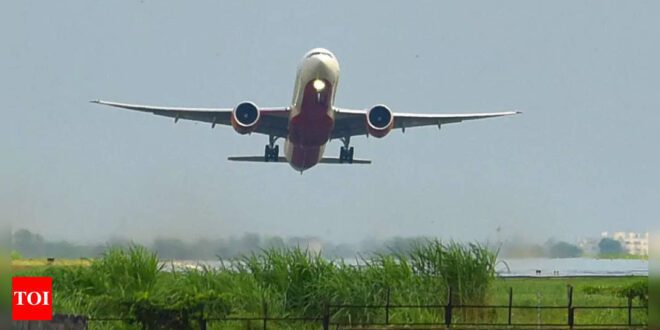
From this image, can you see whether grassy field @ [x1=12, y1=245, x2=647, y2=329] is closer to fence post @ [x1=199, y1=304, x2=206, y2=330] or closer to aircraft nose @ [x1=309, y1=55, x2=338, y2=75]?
fence post @ [x1=199, y1=304, x2=206, y2=330]

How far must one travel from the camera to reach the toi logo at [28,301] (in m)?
21.7

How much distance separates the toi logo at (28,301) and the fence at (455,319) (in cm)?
410

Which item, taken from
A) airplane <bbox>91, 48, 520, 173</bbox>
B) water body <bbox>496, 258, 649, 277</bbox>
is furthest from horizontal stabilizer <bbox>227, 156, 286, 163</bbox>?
water body <bbox>496, 258, 649, 277</bbox>

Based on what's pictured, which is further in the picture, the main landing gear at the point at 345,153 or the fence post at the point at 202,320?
the main landing gear at the point at 345,153

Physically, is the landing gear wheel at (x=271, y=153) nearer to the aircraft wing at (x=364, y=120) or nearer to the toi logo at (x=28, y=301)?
the aircraft wing at (x=364, y=120)

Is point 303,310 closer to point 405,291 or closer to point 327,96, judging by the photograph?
point 405,291

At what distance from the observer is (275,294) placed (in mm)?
33969

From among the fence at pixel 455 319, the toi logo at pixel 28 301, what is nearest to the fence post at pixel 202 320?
the fence at pixel 455 319

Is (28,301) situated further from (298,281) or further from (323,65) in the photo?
(323,65)

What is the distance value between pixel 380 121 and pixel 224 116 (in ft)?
25.2

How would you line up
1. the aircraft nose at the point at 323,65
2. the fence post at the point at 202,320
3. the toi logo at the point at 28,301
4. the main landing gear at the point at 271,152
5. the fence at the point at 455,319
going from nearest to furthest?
the toi logo at the point at 28,301, the fence post at the point at 202,320, the fence at the point at 455,319, the aircraft nose at the point at 323,65, the main landing gear at the point at 271,152

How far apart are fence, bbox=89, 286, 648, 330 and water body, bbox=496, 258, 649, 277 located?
3.05 meters

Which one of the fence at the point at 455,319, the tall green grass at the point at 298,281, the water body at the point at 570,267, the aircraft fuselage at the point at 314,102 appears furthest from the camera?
→ the aircraft fuselage at the point at 314,102

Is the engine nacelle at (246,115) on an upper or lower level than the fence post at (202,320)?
upper
